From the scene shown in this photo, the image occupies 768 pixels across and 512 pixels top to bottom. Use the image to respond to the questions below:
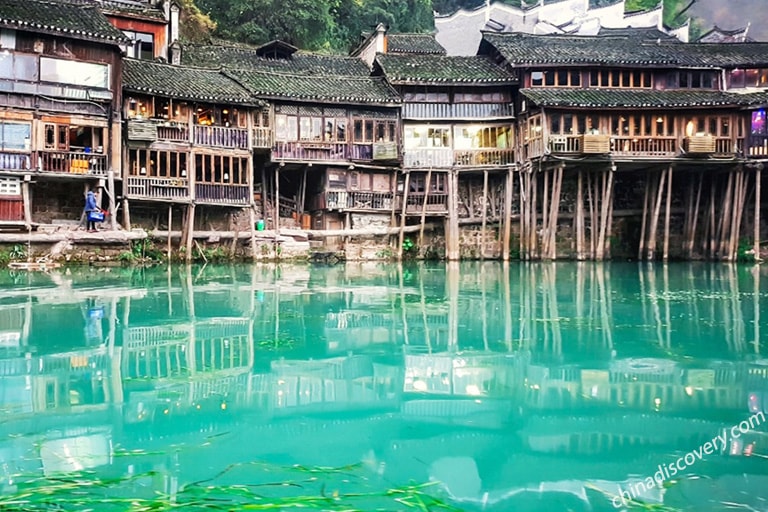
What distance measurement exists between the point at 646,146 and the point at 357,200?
12890 mm

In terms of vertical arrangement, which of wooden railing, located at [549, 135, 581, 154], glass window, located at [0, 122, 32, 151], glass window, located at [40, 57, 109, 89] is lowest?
glass window, located at [0, 122, 32, 151]

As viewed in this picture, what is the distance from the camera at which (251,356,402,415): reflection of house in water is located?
668 centimetres

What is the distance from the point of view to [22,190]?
2333 centimetres

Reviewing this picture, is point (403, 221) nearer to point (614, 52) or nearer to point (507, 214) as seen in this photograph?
point (507, 214)

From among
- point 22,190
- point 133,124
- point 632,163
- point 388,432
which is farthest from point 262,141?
point 388,432

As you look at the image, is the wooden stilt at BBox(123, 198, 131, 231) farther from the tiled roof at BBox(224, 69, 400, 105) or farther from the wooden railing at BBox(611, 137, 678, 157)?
the wooden railing at BBox(611, 137, 678, 157)

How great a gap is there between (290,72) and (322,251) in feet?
31.2

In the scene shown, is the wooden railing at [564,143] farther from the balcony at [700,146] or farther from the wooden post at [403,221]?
the wooden post at [403,221]

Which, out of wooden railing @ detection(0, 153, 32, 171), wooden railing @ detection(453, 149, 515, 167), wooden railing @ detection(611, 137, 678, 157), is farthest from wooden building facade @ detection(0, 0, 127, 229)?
wooden railing @ detection(611, 137, 678, 157)

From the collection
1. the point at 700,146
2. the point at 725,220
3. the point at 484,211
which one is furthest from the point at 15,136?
the point at 725,220

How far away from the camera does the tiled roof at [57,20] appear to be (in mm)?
22578

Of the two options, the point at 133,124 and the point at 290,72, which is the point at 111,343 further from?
the point at 290,72

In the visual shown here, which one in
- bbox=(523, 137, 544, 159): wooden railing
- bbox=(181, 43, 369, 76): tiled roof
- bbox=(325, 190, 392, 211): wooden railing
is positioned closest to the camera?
bbox=(523, 137, 544, 159): wooden railing

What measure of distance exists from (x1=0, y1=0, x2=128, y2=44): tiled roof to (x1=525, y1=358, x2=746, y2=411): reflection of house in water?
21.7 metres
